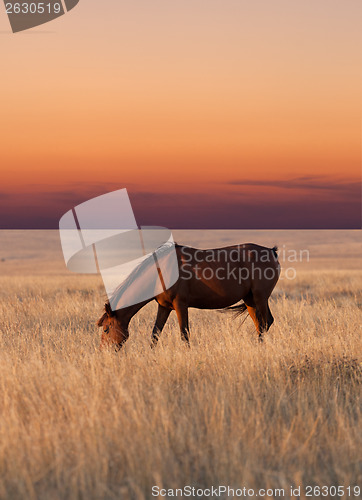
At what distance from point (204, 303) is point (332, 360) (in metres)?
3.07

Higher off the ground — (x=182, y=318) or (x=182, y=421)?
(x=182, y=421)

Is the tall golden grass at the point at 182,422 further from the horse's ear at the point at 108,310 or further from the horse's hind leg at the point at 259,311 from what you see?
the horse's hind leg at the point at 259,311

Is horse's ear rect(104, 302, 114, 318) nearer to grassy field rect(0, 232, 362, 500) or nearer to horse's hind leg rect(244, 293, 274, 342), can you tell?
grassy field rect(0, 232, 362, 500)

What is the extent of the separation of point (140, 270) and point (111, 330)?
1137 millimetres

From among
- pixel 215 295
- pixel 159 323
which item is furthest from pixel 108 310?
pixel 215 295

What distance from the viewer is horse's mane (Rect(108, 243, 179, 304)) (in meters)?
8.74

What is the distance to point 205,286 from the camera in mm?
9492

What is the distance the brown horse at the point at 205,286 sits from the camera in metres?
8.62

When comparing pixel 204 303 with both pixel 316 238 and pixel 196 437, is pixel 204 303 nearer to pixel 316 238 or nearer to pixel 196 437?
pixel 196 437

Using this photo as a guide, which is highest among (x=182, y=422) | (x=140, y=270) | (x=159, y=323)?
(x=182, y=422)

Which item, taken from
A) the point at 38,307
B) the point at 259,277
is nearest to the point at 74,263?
the point at 38,307

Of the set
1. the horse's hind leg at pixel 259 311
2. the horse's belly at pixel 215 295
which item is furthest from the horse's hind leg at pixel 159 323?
the horse's hind leg at pixel 259 311
